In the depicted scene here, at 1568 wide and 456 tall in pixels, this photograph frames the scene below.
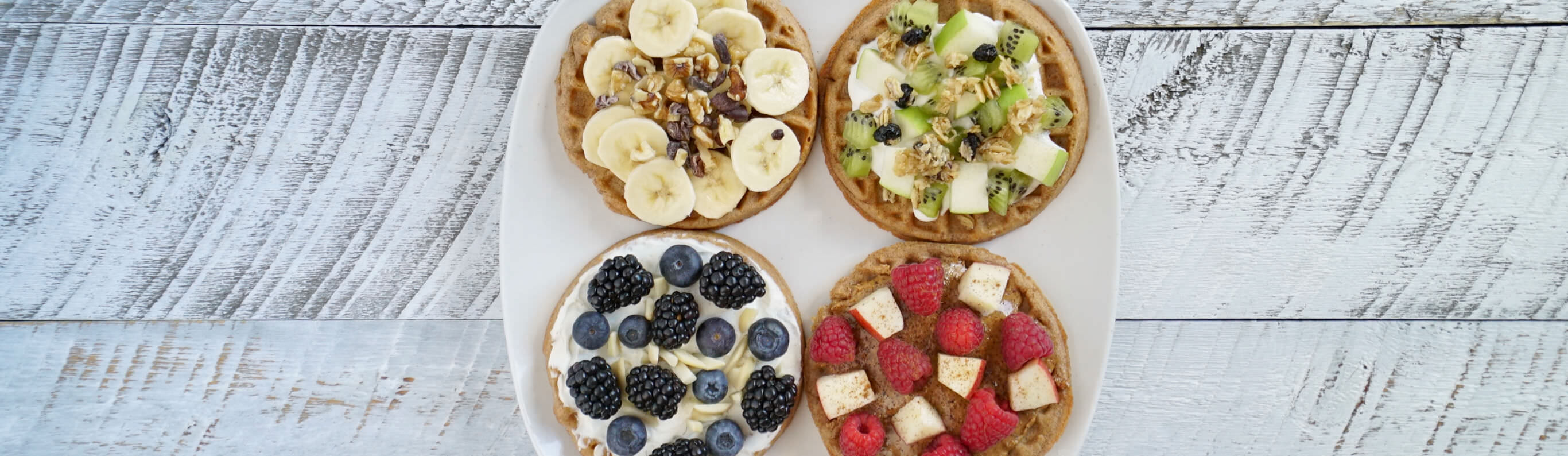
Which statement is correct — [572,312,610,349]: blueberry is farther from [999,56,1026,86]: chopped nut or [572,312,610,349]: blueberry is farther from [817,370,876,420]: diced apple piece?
[999,56,1026,86]: chopped nut

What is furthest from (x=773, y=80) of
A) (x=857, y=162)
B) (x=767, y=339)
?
(x=767, y=339)

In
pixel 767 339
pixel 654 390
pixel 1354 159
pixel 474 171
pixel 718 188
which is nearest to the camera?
pixel 654 390

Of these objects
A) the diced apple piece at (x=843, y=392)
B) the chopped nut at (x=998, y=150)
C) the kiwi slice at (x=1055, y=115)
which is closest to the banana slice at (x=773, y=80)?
the chopped nut at (x=998, y=150)

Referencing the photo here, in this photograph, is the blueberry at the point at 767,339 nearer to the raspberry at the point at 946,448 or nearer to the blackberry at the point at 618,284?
the blackberry at the point at 618,284

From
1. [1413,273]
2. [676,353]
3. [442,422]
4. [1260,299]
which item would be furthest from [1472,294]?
[442,422]

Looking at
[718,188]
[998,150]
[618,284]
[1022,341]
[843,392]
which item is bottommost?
[843,392]

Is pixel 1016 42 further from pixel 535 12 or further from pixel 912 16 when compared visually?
pixel 535 12
